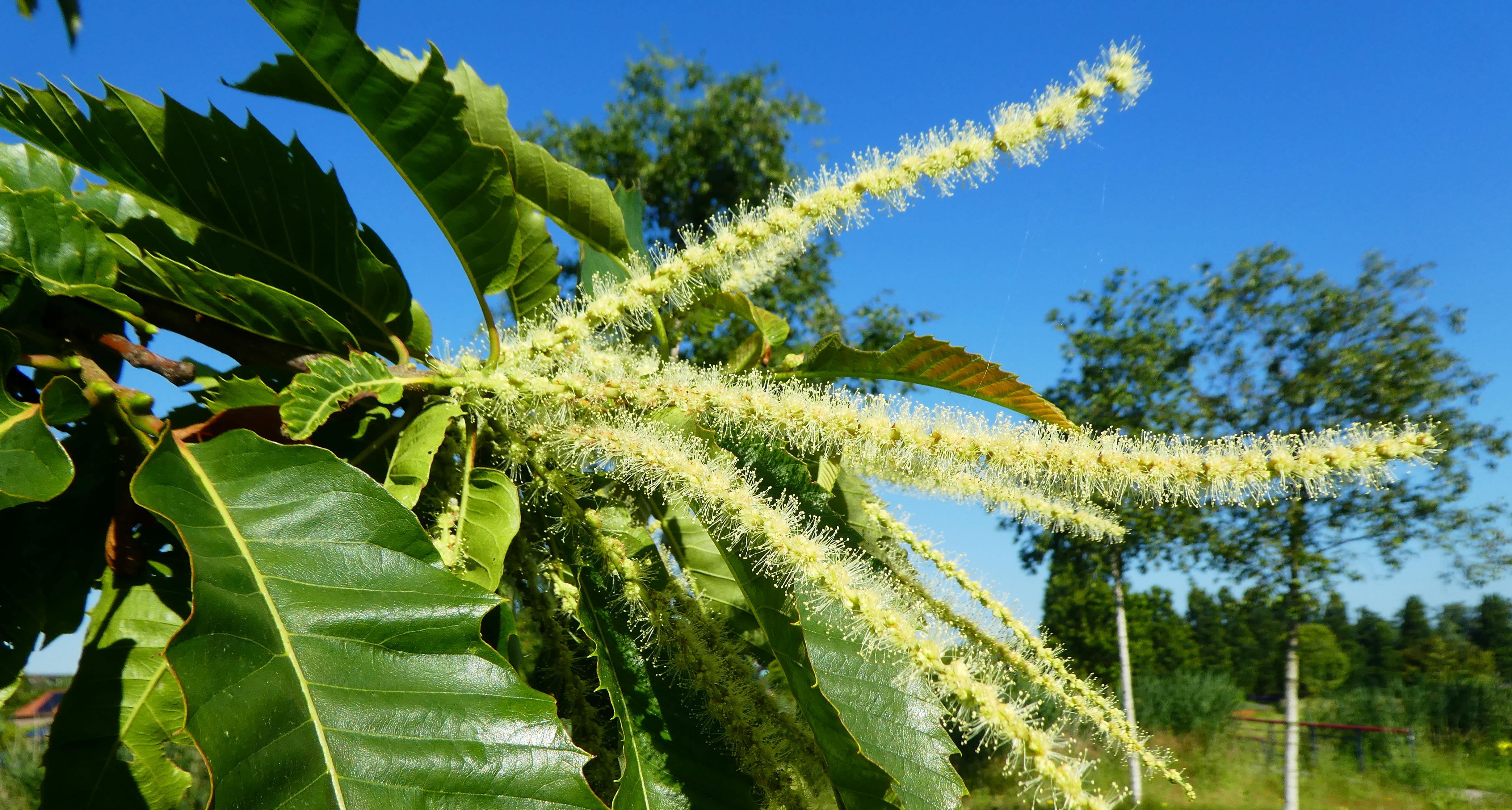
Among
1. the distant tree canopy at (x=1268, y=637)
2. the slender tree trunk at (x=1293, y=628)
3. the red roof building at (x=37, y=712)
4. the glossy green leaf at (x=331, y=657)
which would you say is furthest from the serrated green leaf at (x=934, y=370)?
the slender tree trunk at (x=1293, y=628)

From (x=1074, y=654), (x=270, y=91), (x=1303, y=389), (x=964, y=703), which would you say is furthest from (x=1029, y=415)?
(x=1074, y=654)

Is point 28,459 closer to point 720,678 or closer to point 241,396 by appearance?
point 241,396

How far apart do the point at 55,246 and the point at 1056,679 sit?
1.23 m

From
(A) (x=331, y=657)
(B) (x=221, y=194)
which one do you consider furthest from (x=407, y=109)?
(A) (x=331, y=657)

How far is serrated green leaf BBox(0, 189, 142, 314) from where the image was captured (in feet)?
2.56

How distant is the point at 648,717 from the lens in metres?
1.02

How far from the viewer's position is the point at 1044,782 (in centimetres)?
70

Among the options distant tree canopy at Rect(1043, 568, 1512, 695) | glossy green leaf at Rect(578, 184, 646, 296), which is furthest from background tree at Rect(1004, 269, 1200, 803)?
glossy green leaf at Rect(578, 184, 646, 296)

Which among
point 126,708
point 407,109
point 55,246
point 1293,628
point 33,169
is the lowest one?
point 126,708

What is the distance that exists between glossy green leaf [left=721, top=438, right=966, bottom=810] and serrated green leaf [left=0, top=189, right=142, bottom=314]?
0.74m

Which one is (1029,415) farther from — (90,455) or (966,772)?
(966,772)

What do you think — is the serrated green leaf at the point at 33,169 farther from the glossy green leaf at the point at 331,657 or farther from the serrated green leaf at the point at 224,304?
the glossy green leaf at the point at 331,657

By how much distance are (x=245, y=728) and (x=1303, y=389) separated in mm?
11589

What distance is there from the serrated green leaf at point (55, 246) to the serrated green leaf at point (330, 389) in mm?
215
